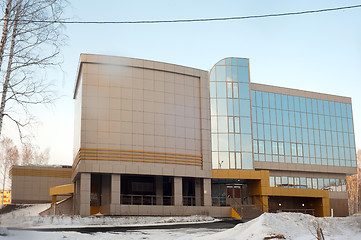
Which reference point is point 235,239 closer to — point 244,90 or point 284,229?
point 284,229

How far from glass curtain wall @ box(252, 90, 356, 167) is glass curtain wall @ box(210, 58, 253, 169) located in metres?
1.68

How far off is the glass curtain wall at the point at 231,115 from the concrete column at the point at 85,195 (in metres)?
15.5

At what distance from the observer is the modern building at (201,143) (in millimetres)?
43562

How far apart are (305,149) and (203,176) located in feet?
58.8

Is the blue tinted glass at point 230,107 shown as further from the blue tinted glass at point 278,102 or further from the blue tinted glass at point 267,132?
the blue tinted glass at point 278,102

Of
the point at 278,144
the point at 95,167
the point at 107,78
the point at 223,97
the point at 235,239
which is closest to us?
the point at 235,239

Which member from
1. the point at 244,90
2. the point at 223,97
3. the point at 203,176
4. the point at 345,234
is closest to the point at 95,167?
the point at 203,176

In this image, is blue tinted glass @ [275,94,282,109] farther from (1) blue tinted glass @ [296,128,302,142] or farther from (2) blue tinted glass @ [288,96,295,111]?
(1) blue tinted glass @ [296,128,302,142]

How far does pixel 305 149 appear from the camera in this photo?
191ft

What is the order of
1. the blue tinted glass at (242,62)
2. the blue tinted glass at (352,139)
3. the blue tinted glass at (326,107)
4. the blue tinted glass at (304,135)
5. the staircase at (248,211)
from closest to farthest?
1. the staircase at (248,211)
2. the blue tinted glass at (242,62)
3. the blue tinted glass at (304,135)
4. the blue tinted glass at (326,107)
5. the blue tinted glass at (352,139)

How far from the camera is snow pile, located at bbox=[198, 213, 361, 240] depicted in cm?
1569

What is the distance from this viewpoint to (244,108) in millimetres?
53156

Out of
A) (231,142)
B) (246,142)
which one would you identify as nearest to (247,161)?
(246,142)

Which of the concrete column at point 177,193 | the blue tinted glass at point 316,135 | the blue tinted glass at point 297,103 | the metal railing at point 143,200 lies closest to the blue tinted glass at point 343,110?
the blue tinted glass at point 316,135
